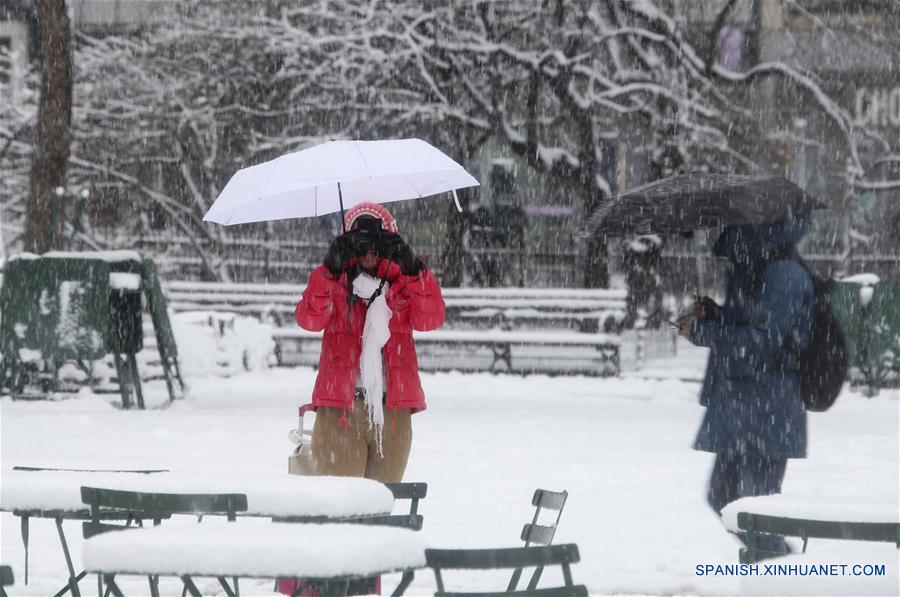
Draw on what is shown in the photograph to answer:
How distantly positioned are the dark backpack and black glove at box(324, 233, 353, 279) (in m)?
1.76

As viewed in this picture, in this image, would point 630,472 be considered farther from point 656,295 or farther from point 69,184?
point 69,184

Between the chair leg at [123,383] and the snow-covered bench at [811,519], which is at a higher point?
the snow-covered bench at [811,519]

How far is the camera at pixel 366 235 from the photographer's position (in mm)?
5672

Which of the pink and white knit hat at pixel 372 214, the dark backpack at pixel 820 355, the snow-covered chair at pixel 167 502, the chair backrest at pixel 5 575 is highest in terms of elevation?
the pink and white knit hat at pixel 372 214

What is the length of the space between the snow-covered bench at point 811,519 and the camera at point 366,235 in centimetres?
182

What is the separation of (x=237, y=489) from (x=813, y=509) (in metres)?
1.84

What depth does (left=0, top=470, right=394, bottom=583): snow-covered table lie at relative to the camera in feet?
14.8

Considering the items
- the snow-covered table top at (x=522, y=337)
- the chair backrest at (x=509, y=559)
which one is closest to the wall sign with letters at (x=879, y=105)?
the snow-covered table top at (x=522, y=337)

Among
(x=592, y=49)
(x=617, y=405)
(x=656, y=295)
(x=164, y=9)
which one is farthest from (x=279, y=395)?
(x=164, y=9)

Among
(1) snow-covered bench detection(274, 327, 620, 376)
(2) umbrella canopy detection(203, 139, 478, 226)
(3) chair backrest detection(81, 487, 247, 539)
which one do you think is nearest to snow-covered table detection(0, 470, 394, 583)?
(3) chair backrest detection(81, 487, 247, 539)

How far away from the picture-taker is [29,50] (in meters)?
28.8

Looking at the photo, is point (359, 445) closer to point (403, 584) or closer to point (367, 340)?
point (367, 340)

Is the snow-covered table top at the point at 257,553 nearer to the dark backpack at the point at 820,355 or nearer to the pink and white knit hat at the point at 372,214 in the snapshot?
the pink and white knit hat at the point at 372,214

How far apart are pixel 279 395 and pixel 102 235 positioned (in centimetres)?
1218
